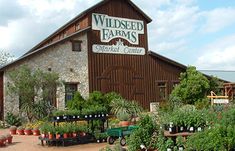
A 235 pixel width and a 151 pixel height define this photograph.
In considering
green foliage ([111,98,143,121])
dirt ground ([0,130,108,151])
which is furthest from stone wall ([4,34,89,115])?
dirt ground ([0,130,108,151])

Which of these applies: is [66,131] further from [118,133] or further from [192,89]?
[192,89]

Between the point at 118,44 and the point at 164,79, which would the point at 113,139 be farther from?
the point at 164,79

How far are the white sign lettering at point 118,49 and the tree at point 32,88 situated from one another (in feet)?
19.3

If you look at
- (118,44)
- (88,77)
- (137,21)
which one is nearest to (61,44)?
(88,77)

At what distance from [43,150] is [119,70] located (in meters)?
16.3

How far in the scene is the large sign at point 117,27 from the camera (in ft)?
97.5

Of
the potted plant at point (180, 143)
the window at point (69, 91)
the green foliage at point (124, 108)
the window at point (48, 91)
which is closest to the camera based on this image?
the potted plant at point (180, 143)

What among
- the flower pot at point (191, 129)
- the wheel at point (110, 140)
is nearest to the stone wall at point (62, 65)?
the wheel at point (110, 140)

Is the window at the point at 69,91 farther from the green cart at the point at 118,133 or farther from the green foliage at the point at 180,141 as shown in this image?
the green foliage at the point at 180,141

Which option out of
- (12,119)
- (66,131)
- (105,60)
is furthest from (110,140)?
(105,60)

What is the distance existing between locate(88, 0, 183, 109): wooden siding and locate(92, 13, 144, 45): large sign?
0.33m

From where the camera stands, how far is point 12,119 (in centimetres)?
2548

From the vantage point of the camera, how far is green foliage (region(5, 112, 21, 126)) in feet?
83.6

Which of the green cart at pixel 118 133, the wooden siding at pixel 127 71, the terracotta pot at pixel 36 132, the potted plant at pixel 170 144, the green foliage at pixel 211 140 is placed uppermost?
the wooden siding at pixel 127 71
